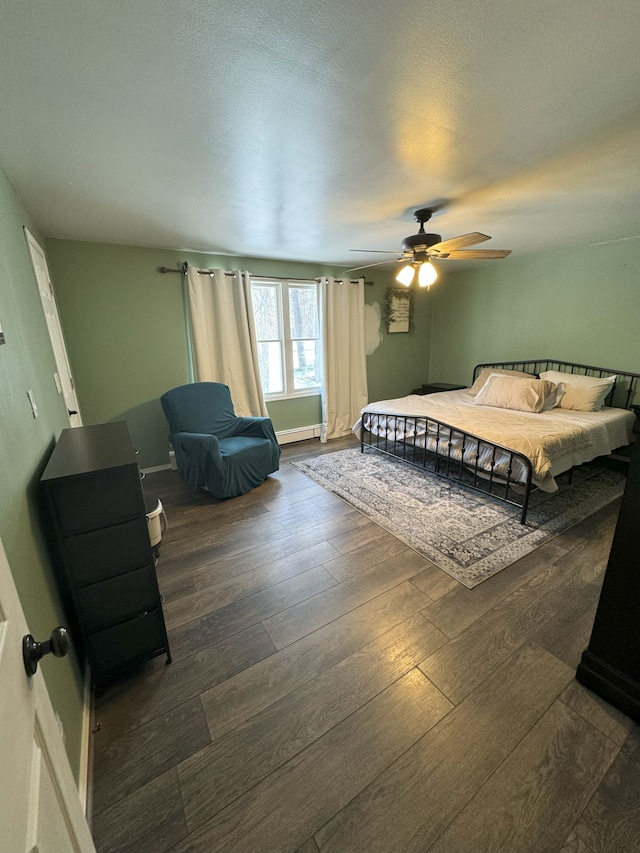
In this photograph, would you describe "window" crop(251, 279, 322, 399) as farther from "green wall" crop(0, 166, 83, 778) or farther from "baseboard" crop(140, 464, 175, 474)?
"green wall" crop(0, 166, 83, 778)

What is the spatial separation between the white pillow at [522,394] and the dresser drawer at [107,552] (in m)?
3.59

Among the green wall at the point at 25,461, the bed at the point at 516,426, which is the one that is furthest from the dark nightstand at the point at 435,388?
the green wall at the point at 25,461

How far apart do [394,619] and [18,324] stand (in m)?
2.30

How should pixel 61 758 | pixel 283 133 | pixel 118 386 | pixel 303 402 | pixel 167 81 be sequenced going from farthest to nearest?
pixel 303 402 → pixel 118 386 → pixel 283 133 → pixel 167 81 → pixel 61 758

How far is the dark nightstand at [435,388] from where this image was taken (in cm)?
517

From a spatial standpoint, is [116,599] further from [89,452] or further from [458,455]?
[458,455]

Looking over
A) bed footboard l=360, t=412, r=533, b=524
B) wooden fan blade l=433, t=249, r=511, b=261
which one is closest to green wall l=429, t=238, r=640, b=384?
wooden fan blade l=433, t=249, r=511, b=261

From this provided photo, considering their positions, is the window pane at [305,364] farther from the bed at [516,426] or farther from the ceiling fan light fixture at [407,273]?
the ceiling fan light fixture at [407,273]

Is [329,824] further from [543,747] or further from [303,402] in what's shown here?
[303,402]

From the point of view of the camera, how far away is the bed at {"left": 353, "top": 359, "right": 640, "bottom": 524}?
2.66 metres

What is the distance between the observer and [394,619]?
1.79 meters

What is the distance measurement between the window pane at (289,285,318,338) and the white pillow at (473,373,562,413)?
234 centimetres

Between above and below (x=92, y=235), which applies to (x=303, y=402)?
below

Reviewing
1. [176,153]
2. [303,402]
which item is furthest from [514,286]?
[176,153]
